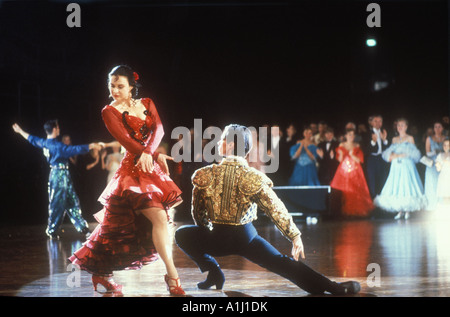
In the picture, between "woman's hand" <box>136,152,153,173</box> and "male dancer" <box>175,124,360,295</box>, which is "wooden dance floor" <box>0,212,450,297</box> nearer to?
"male dancer" <box>175,124,360,295</box>

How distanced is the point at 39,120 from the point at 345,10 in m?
5.04

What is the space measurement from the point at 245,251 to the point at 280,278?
0.84 metres

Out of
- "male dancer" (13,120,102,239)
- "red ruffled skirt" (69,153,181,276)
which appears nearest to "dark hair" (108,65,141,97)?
"red ruffled skirt" (69,153,181,276)

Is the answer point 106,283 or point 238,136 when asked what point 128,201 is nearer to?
point 106,283

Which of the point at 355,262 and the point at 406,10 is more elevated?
the point at 406,10

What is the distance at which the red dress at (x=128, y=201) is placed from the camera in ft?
14.0

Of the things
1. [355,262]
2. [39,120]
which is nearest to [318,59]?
[39,120]

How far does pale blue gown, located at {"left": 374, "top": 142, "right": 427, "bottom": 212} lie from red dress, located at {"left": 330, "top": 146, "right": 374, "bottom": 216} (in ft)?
0.66

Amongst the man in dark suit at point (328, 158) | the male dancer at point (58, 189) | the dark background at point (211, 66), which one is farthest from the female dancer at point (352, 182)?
the male dancer at point (58, 189)

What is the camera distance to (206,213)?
165 inches

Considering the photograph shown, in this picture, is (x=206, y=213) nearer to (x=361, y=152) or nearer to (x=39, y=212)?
(x=361, y=152)
